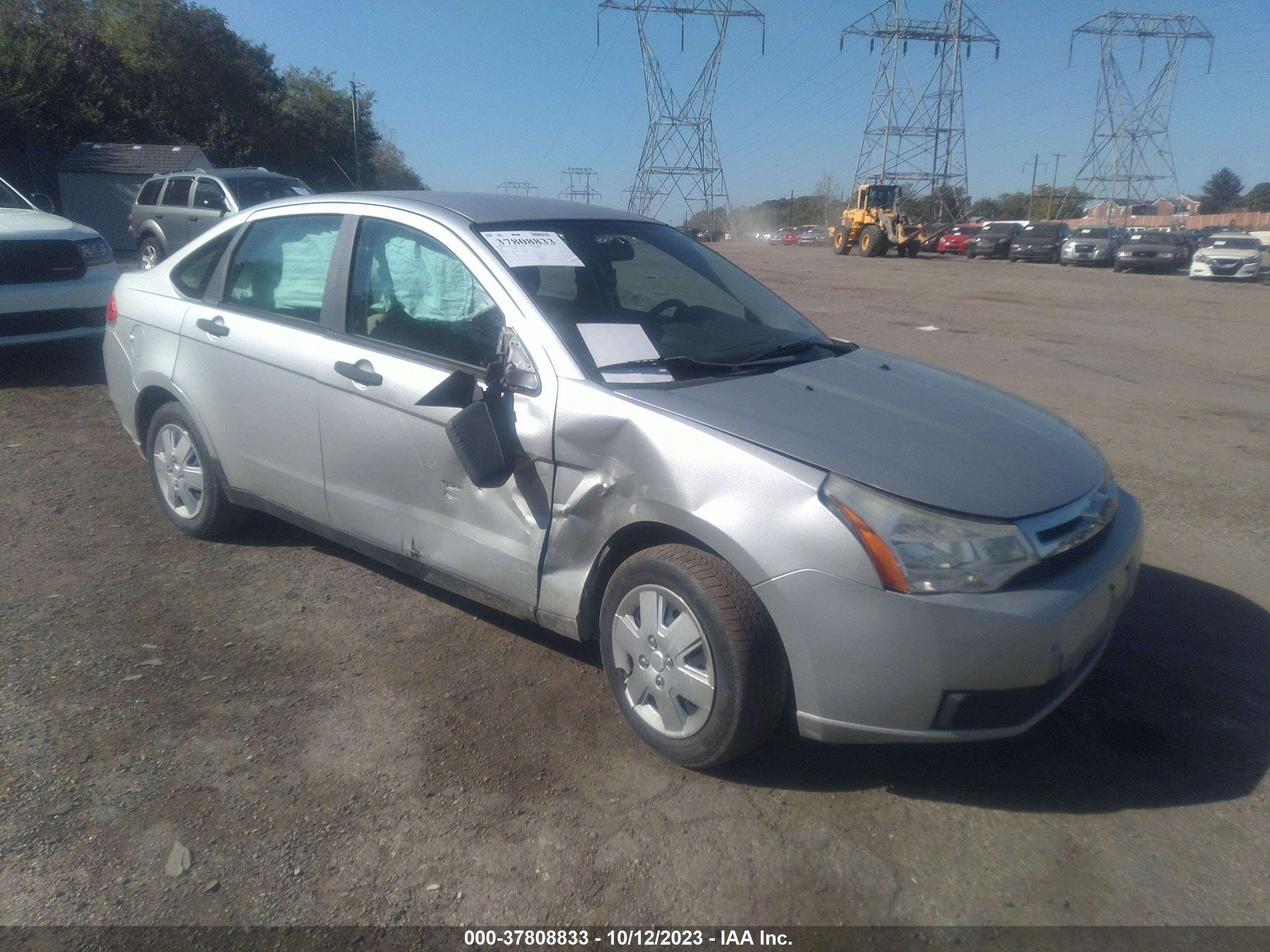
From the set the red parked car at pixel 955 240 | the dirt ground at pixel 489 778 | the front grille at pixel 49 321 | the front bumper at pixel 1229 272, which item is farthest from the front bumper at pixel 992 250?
the dirt ground at pixel 489 778

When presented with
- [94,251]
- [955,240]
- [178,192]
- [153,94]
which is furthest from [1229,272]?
[153,94]

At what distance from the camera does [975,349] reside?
1168cm

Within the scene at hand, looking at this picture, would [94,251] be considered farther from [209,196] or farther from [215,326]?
[209,196]

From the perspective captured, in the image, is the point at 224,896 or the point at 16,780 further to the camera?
the point at 16,780

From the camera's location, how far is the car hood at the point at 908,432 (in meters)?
2.67

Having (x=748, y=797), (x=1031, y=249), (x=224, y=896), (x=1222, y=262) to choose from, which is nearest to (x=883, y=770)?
(x=748, y=797)

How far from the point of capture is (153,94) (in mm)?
39656

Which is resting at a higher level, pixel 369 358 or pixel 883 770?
pixel 369 358

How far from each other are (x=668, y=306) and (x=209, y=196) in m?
13.6

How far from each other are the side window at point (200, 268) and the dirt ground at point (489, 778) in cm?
120

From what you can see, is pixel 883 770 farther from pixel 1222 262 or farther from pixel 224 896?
pixel 1222 262

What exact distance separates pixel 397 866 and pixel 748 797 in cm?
103

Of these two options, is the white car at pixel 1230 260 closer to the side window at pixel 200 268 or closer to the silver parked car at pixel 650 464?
the silver parked car at pixel 650 464

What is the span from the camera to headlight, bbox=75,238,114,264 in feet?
27.3
